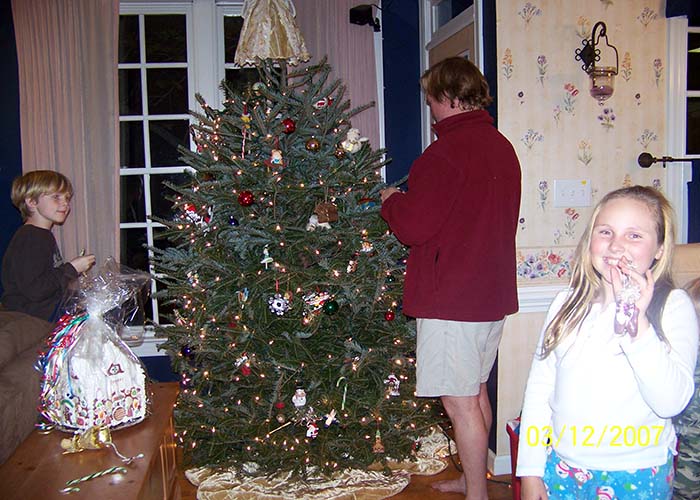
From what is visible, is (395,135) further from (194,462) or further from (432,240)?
(194,462)

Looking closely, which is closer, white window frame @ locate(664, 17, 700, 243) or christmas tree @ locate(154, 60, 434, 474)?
christmas tree @ locate(154, 60, 434, 474)

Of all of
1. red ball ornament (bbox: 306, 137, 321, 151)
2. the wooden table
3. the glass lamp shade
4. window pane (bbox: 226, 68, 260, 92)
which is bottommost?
the wooden table

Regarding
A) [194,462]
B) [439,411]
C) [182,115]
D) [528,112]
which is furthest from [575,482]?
Result: [182,115]

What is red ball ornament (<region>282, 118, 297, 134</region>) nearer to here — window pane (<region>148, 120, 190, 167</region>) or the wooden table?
the wooden table

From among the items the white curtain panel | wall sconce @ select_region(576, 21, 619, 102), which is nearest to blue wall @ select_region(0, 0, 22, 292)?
the white curtain panel

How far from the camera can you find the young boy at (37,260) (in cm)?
284

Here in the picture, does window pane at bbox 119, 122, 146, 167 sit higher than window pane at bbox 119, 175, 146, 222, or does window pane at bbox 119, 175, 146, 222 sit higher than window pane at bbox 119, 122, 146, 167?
window pane at bbox 119, 122, 146, 167

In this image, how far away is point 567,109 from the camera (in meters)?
2.74

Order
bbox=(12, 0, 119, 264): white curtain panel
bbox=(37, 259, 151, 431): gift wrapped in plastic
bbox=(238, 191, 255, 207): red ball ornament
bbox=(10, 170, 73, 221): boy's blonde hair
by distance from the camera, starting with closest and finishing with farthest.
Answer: bbox=(37, 259, 151, 431): gift wrapped in plastic, bbox=(238, 191, 255, 207): red ball ornament, bbox=(10, 170, 73, 221): boy's blonde hair, bbox=(12, 0, 119, 264): white curtain panel

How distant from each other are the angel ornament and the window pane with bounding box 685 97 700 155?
2.23 meters

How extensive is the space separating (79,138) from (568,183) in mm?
2763

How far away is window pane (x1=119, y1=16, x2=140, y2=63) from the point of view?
148 inches

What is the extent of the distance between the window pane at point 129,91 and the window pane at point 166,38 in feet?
0.46

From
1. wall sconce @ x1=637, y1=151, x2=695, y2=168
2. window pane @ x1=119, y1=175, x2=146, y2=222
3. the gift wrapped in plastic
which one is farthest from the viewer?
window pane @ x1=119, y1=175, x2=146, y2=222
